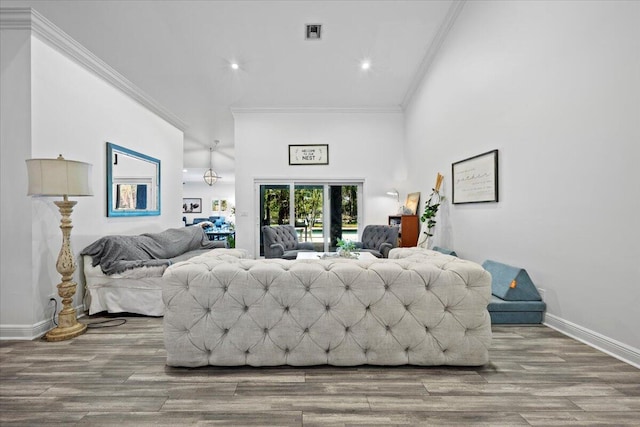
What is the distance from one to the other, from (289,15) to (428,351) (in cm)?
388

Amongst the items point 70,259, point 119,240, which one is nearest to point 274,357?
point 70,259

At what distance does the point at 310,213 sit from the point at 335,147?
5.08ft

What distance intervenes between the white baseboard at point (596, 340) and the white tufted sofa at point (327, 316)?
0.98 meters

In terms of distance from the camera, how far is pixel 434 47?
428 cm

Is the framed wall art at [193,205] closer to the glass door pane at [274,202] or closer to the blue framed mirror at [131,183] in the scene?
the glass door pane at [274,202]

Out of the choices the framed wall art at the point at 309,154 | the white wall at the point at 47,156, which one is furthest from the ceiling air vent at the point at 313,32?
the white wall at the point at 47,156

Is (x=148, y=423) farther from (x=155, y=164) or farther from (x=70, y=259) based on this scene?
(x=155, y=164)

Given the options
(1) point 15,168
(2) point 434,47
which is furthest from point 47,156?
(2) point 434,47

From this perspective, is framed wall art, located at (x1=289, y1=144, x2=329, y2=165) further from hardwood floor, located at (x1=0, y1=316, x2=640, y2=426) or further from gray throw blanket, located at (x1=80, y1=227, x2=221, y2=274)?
hardwood floor, located at (x1=0, y1=316, x2=640, y2=426)

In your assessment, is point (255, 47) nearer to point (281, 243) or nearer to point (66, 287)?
point (281, 243)

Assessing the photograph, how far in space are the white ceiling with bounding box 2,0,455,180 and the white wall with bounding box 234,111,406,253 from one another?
33 centimetres

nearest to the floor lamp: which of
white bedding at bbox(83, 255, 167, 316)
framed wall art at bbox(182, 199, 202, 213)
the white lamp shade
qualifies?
the white lamp shade

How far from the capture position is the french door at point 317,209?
626 cm

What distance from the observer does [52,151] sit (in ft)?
9.23
